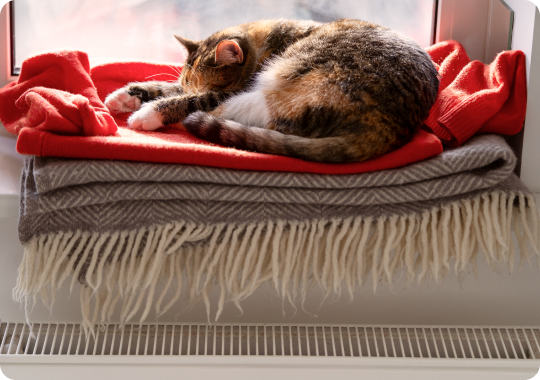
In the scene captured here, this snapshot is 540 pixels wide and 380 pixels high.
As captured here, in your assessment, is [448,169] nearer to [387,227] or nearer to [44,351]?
[387,227]

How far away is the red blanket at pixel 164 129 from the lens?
2.70 ft

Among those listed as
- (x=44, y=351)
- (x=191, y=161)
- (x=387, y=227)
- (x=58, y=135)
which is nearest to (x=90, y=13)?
(x=58, y=135)

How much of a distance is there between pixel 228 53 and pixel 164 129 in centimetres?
23

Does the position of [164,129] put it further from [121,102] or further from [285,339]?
[285,339]

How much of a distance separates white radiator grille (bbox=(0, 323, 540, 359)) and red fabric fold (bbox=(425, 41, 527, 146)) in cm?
38

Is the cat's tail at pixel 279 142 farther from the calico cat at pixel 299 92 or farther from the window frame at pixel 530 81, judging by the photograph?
the window frame at pixel 530 81

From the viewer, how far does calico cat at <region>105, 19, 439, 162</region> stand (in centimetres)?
87

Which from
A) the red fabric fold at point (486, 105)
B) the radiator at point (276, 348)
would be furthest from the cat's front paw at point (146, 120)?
the red fabric fold at point (486, 105)

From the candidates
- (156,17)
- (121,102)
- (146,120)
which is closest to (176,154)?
(146,120)

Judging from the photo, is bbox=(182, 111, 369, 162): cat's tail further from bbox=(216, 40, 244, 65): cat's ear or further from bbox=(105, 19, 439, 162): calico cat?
bbox=(216, 40, 244, 65): cat's ear

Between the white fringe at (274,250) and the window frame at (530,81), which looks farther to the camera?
the window frame at (530,81)

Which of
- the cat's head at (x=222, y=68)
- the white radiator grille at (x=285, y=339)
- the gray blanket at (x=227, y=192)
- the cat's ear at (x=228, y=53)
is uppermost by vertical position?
the gray blanket at (x=227, y=192)

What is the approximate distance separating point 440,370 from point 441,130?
0.45 m

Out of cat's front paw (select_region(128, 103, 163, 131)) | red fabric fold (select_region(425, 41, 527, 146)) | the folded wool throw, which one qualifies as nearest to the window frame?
red fabric fold (select_region(425, 41, 527, 146))
